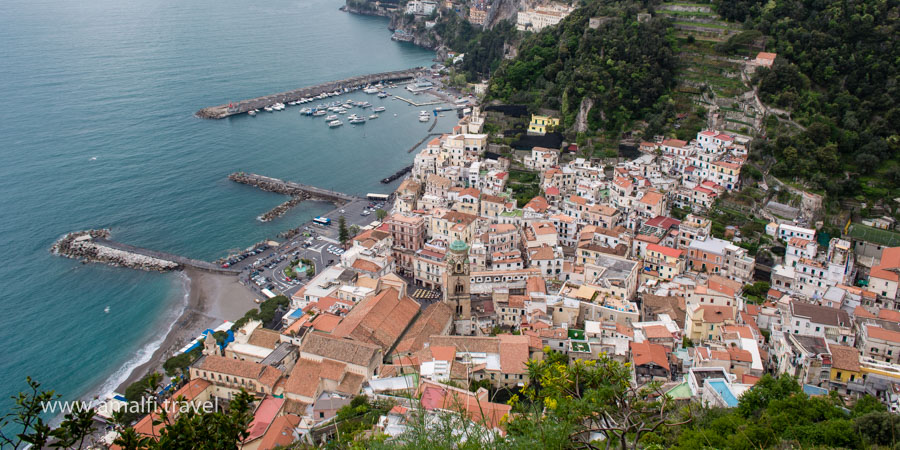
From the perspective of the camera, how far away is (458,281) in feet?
100

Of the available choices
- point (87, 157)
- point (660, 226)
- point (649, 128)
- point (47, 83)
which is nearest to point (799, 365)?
point (660, 226)

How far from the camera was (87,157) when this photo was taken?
2232 inches

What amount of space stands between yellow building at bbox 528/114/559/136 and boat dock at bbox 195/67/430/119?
126ft

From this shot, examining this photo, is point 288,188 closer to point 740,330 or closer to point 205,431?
point 740,330

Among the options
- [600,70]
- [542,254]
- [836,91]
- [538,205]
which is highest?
[600,70]

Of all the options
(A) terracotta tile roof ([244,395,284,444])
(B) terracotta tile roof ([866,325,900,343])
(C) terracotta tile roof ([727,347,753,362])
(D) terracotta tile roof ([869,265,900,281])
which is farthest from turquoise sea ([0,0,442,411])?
(D) terracotta tile roof ([869,265,900,281])

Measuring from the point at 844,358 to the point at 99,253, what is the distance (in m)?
43.0

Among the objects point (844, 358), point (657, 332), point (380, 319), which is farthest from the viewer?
point (380, 319)

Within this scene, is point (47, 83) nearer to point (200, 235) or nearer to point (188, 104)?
point (188, 104)

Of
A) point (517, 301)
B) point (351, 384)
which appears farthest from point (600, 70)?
point (351, 384)

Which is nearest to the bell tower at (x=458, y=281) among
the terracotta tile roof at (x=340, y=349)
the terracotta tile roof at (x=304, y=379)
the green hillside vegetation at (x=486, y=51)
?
the terracotta tile roof at (x=340, y=349)

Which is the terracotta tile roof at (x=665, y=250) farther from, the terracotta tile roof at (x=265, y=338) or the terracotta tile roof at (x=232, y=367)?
the terracotta tile roof at (x=232, y=367)

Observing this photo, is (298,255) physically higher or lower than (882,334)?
lower

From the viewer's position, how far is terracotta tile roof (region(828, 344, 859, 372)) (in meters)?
23.2
